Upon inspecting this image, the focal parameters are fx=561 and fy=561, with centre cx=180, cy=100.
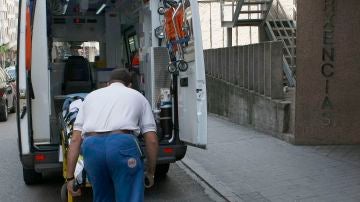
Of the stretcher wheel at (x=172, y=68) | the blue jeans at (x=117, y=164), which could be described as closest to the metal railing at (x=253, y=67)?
the stretcher wheel at (x=172, y=68)

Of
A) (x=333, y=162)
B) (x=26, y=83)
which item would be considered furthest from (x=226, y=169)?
(x=26, y=83)

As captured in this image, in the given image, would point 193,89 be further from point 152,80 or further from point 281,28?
point 281,28

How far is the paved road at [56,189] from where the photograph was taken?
6969mm

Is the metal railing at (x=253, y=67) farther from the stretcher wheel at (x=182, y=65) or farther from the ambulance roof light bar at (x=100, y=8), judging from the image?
Answer: the stretcher wheel at (x=182, y=65)

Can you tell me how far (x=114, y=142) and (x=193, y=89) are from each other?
229 centimetres

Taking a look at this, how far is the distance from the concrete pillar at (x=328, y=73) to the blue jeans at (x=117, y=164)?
554 centimetres

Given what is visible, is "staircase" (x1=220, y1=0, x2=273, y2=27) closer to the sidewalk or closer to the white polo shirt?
the sidewalk

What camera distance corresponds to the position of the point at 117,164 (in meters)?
4.35

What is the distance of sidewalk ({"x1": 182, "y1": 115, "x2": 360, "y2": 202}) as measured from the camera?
6.70m

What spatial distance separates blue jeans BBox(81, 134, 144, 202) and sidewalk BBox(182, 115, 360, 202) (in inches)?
93.9

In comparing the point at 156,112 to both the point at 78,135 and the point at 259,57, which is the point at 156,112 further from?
the point at 259,57

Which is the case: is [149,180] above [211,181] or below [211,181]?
above

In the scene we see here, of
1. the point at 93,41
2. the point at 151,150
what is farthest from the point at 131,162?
the point at 93,41

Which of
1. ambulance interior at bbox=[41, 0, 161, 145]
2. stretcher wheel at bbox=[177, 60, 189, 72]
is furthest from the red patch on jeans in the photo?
ambulance interior at bbox=[41, 0, 161, 145]
